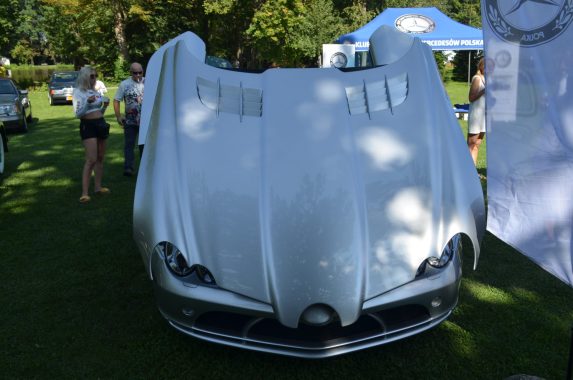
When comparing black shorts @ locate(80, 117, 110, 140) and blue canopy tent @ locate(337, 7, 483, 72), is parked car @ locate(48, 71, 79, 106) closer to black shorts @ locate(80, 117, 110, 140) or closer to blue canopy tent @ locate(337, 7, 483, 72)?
blue canopy tent @ locate(337, 7, 483, 72)

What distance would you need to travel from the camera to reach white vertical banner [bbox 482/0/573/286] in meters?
2.59

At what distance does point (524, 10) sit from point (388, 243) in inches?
56.1

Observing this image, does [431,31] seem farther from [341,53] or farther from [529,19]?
[529,19]

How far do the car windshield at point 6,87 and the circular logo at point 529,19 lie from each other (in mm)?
Answer: 13678

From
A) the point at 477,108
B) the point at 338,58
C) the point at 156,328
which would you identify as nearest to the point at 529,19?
the point at 156,328

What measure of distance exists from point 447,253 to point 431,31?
14.4 meters

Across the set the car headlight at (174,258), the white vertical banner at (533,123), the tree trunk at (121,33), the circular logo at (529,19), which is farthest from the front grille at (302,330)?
the tree trunk at (121,33)

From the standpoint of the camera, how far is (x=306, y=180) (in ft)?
10.3

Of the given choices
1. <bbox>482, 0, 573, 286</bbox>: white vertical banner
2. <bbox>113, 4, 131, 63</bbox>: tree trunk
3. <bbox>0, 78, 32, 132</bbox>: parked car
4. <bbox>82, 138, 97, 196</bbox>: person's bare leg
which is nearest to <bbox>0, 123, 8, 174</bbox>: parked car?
<bbox>82, 138, 97, 196</bbox>: person's bare leg

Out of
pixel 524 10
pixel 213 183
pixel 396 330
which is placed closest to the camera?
pixel 524 10

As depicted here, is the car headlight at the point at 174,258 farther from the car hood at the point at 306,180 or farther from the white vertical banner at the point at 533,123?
the white vertical banner at the point at 533,123

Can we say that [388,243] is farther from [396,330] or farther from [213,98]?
[213,98]

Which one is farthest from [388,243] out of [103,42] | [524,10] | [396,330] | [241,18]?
[103,42]

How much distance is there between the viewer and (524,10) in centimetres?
270
